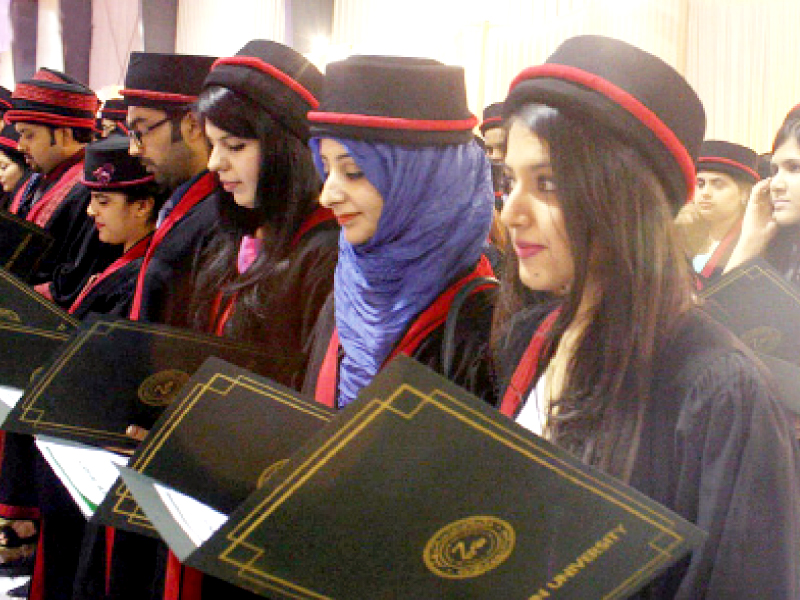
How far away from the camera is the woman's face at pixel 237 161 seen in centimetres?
176

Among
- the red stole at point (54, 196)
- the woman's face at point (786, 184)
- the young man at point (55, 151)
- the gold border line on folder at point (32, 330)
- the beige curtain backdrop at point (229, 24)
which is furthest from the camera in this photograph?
the red stole at point (54, 196)

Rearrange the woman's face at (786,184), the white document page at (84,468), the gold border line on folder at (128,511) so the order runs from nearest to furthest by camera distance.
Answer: the gold border line on folder at (128,511) < the white document page at (84,468) < the woman's face at (786,184)

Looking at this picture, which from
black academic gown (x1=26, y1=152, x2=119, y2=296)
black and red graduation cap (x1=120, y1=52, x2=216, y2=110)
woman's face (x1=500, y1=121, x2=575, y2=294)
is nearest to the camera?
woman's face (x1=500, y1=121, x2=575, y2=294)

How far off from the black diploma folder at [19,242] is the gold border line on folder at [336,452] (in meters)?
1.96

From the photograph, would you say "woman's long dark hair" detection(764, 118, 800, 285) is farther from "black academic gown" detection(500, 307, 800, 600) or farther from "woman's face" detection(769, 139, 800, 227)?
"black academic gown" detection(500, 307, 800, 600)

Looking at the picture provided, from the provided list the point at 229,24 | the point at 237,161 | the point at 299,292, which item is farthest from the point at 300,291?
the point at 229,24

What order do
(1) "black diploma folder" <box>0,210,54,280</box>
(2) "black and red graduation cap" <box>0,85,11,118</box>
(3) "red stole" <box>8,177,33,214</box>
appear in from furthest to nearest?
(2) "black and red graduation cap" <box>0,85,11,118</box>
(3) "red stole" <box>8,177,33,214</box>
(1) "black diploma folder" <box>0,210,54,280</box>

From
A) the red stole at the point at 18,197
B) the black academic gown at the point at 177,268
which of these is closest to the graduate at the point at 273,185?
the black academic gown at the point at 177,268

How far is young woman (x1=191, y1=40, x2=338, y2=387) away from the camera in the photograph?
1732mm

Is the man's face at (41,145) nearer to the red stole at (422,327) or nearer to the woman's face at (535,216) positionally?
the red stole at (422,327)

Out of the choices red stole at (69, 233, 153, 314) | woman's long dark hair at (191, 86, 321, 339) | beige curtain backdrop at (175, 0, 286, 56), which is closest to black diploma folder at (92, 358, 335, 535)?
woman's long dark hair at (191, 86, 321, 339)

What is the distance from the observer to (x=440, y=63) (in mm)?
1494

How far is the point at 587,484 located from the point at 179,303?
1328 millimetres

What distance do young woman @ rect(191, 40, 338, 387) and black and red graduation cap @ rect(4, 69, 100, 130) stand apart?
201 centimetres
